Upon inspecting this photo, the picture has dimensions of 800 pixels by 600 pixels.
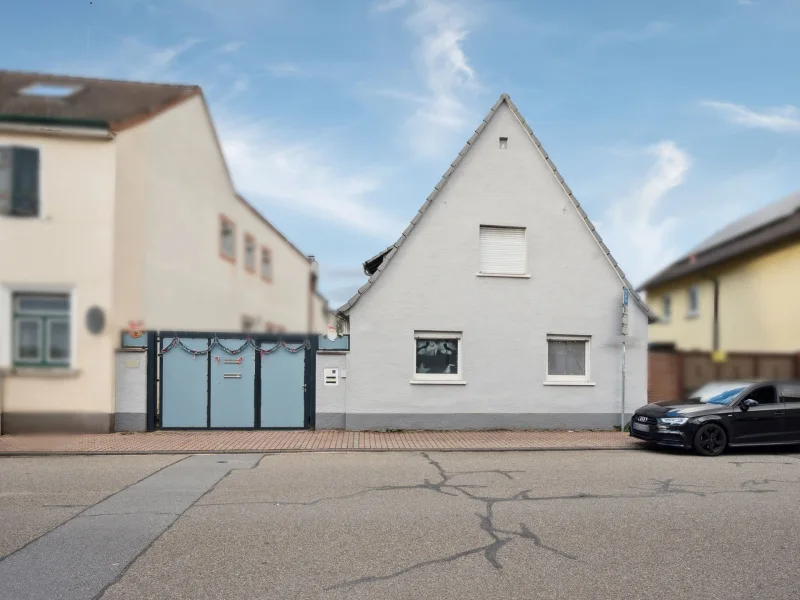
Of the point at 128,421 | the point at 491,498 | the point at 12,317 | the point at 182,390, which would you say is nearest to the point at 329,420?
the point at 182,390

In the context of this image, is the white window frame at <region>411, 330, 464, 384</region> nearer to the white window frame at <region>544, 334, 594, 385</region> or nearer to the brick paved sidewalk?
A: the brick paved sidewalk

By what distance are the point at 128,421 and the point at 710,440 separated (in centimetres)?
1195

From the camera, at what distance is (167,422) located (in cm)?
1476

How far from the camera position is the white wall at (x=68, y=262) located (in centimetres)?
1400

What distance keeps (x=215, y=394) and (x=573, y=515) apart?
9780 millimetres

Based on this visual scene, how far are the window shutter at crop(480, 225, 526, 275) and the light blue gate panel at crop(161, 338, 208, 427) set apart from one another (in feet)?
23.3

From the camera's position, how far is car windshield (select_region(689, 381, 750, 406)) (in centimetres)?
1246

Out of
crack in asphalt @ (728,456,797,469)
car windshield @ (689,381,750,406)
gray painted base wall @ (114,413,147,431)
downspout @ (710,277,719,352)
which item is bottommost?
crack in asphalt @ (728,456,797,469)

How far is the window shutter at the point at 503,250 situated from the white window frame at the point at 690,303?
1260cm

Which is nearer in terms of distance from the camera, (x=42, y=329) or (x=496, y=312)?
(x=42, y=329)

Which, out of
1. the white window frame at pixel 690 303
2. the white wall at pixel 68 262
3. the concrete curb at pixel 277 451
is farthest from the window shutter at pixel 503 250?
the white window frame at pixel 690 303

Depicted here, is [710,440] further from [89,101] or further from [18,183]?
[89,101]

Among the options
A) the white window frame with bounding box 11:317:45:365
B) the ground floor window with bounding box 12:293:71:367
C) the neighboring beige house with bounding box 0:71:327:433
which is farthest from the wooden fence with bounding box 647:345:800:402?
the white window frame with bounding box 11:317:45:365

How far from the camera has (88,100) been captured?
51.9ft
